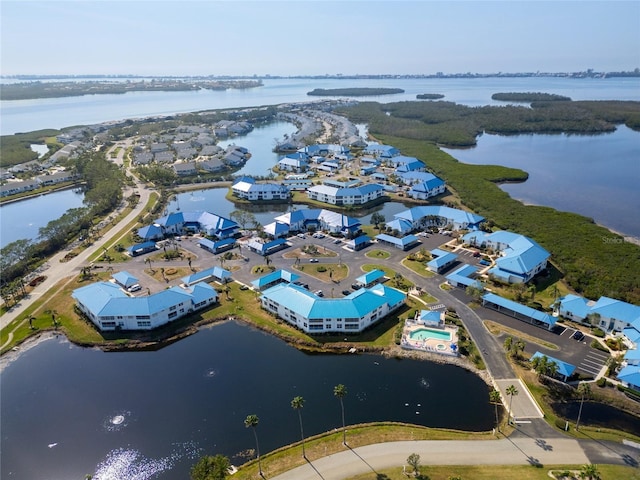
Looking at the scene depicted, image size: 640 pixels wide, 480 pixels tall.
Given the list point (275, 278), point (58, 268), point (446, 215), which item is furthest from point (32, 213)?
point (446, 215)

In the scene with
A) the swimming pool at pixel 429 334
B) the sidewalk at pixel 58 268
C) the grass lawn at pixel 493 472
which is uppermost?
the grass lawn at pixel 493 472

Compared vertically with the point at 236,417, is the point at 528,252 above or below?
above

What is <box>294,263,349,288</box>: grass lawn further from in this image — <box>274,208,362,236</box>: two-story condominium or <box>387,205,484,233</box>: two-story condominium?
<box>387,205,484,233</box>: two-story condominium

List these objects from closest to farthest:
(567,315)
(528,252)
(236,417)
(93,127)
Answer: (236,417), (567,315), (528,252), (93,127)

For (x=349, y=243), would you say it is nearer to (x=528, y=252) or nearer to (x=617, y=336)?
(x=528, y=252)

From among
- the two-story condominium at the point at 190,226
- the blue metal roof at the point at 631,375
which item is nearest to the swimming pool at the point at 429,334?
the blue metal roof at the point at 631,375

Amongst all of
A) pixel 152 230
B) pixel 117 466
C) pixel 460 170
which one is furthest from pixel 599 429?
pixel 460 170

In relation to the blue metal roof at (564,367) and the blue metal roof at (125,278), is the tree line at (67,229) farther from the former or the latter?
the blue metal roof at (564,367)
